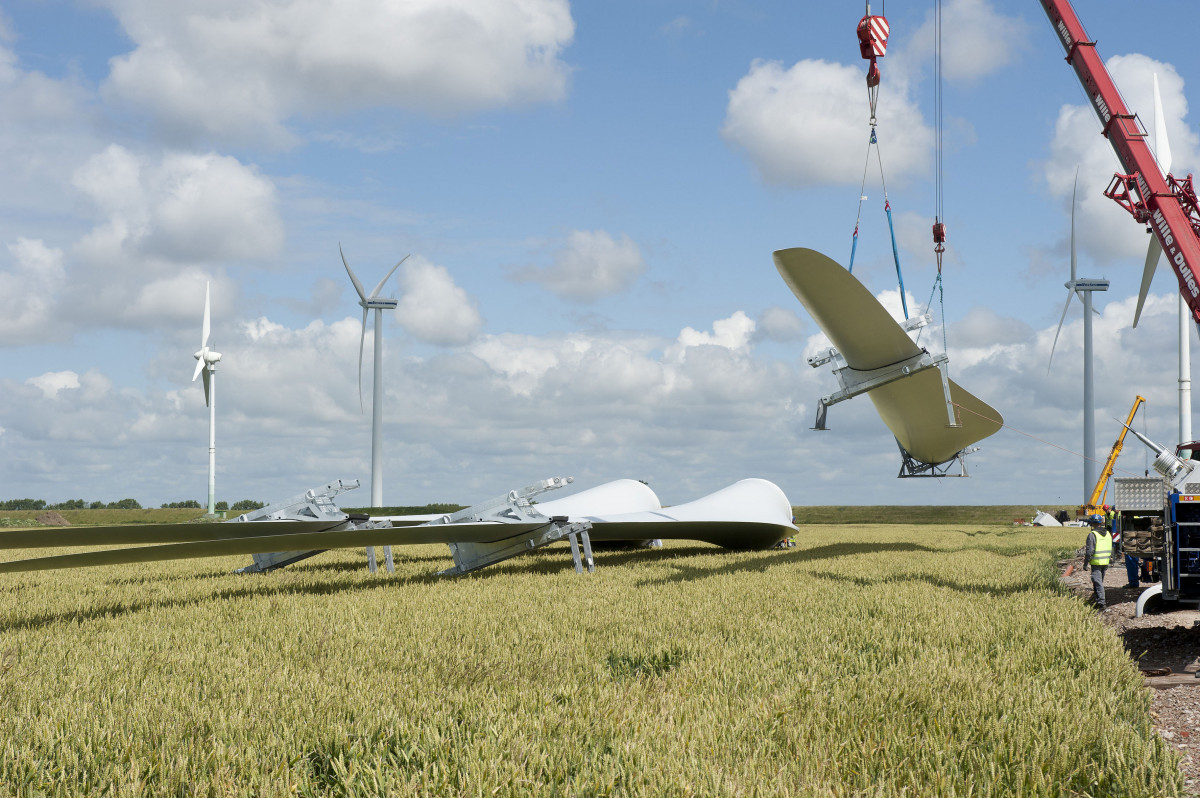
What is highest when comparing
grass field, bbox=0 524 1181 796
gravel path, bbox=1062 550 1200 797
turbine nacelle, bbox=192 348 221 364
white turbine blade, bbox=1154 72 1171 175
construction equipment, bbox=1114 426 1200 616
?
white turbine blade, bbox=1154 72 1171 175

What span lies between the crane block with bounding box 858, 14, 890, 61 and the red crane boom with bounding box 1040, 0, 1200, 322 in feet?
20.7

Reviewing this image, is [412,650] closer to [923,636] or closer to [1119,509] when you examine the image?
[923,636]

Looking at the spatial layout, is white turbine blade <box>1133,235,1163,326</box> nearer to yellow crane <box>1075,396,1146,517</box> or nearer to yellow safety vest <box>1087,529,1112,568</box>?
yellow crane <box>1075,396,1146,517</box>

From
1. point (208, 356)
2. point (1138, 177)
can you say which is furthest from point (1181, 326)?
point (208, 356)

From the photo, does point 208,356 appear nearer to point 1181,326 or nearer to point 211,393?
point 211,393

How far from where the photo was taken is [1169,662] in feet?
29.3

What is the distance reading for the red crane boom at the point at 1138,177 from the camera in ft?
55.3

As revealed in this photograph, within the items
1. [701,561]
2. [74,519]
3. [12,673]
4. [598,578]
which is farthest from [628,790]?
[74,519]

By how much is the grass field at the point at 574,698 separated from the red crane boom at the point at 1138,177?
32.8 ft

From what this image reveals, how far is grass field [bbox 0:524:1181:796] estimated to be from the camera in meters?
4.14

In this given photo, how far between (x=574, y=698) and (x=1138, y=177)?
62.4 feet

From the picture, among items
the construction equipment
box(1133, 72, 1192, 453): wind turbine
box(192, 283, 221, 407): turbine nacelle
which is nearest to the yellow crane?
box(1133, 72, 1192, 453): wind turbine

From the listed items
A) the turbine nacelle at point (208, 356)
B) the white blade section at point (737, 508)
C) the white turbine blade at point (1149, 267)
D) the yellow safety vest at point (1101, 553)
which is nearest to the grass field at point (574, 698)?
the yellow safety vest at point (1101, 553)

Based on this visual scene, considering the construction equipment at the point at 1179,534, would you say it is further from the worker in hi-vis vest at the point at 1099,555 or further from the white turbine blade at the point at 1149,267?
the white turbine blade at the point at 1149,267
